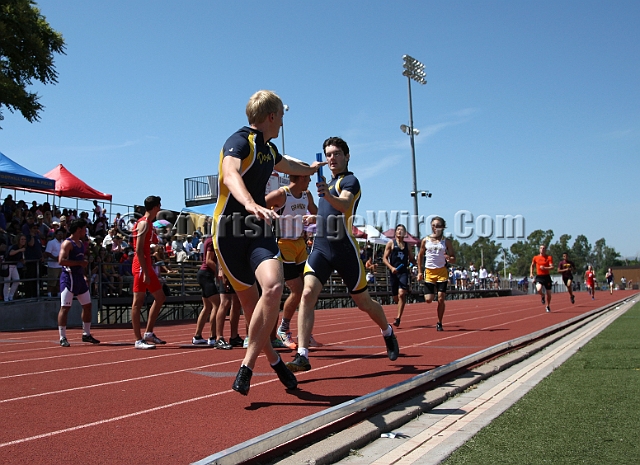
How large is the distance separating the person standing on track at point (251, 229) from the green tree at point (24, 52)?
63.8 ft

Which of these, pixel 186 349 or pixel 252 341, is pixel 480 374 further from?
pixel 186 349

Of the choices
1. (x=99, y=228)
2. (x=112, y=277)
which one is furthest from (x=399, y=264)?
(x=99, y=228)

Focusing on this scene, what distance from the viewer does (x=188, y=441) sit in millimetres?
3633

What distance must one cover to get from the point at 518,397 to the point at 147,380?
319 centimetres

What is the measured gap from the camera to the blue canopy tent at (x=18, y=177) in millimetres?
17031

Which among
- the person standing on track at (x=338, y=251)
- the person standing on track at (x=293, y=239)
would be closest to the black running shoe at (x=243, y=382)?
the person standing on track at (x=338, y=251)

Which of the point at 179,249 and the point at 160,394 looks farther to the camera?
the point at 179,249

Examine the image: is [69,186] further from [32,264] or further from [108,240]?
[32,264]

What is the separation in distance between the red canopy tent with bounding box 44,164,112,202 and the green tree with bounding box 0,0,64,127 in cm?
303

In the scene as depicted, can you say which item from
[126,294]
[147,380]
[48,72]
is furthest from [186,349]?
[48,72]

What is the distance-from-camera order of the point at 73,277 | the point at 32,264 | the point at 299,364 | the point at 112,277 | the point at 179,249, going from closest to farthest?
1. the point at 299,364
2. the point at 73,277
3. the point at 32,264
4. the point at 112,277
5. the point at 179,249

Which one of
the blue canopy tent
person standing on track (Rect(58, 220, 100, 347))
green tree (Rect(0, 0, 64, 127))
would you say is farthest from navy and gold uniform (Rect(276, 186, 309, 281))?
green tree (Rect(0, 0, 64, 127))

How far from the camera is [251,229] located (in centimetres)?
443

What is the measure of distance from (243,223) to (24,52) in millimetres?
21317
